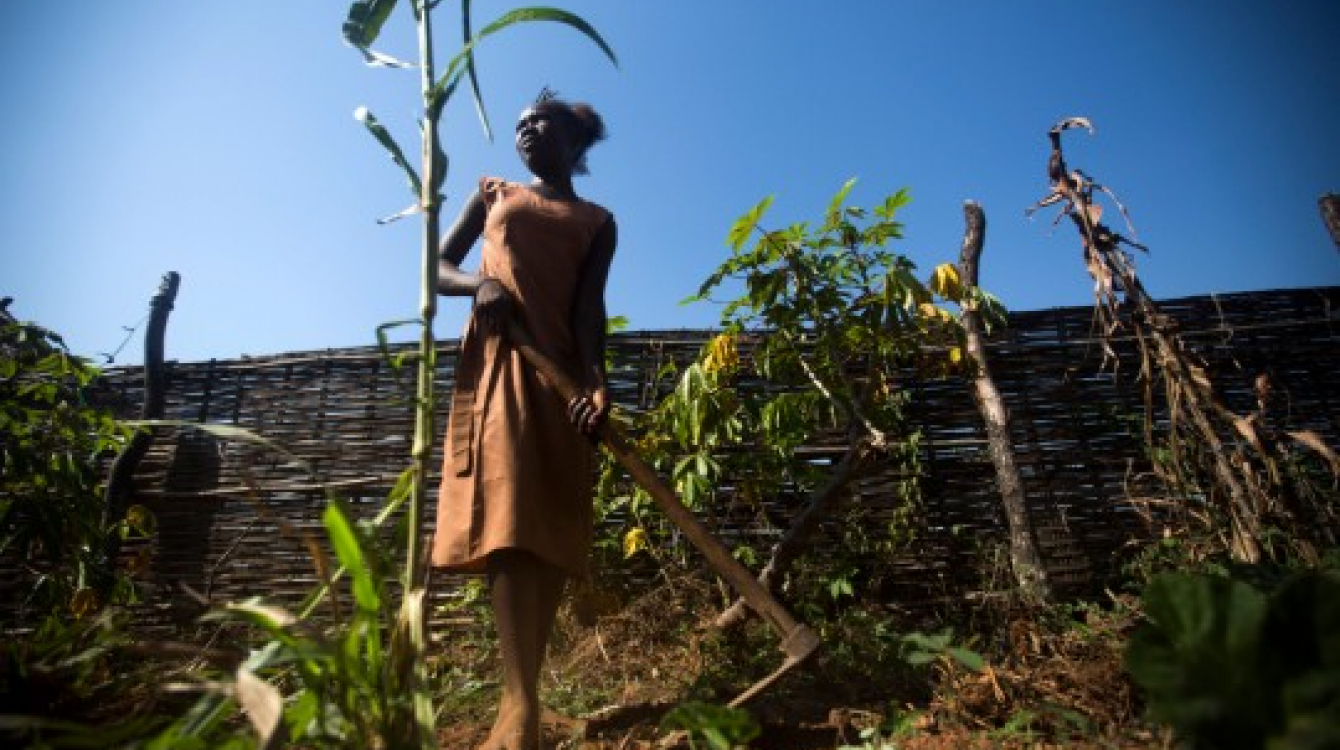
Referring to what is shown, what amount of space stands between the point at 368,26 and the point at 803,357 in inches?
76.0

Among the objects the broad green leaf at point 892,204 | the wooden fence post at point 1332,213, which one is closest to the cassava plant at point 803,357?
the broad green leaf at point 892,204

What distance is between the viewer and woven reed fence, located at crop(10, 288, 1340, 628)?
3408 mm

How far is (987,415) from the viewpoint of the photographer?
3217mm

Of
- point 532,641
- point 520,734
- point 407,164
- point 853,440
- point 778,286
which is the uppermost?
point 778,286

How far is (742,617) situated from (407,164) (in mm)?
1852

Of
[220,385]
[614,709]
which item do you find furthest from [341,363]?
[614,709]

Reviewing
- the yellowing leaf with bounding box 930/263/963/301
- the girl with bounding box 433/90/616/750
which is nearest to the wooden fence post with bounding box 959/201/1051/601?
the yellowing leaf with bounding box 930/263/963/301

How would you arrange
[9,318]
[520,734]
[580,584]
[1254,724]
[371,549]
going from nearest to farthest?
[1254,724] → [371,549] → [520,734] → [9,318] → [580,584]

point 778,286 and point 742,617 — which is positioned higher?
point 778,286

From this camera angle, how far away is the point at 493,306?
5.75 ft

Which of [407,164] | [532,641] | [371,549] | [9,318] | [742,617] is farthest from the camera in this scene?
[9,318]

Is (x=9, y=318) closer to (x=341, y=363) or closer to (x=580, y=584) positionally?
(x=341, y=363)

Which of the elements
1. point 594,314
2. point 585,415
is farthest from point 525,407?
point 594,314

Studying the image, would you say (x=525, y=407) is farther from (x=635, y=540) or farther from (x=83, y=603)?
(x=83, y=603)
